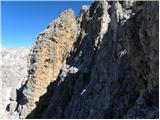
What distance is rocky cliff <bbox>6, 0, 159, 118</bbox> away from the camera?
1991cm

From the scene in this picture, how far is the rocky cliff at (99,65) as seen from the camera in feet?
65.3

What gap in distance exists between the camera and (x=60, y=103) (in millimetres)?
44281

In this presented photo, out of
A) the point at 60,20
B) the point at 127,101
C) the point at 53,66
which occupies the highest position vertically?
the point at 60,20

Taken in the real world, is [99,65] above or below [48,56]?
below

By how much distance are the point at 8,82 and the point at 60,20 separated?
91.2 m

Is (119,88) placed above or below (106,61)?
below

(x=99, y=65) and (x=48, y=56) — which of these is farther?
(x=48, y=56)

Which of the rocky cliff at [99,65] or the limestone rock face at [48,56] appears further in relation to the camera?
the limestone rock face at [48,56]

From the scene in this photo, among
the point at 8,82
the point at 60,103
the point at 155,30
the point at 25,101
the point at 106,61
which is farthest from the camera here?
the point at 8,82

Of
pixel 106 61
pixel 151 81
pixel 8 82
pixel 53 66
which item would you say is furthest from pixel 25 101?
pixel 8 82

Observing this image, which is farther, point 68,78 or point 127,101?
point 68,78

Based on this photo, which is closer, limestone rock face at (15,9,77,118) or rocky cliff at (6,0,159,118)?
rocky cliff at (6,0,159,118)

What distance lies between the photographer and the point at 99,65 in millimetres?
→ 37125

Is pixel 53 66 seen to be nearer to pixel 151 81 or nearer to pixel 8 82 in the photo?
pixel 151 81
